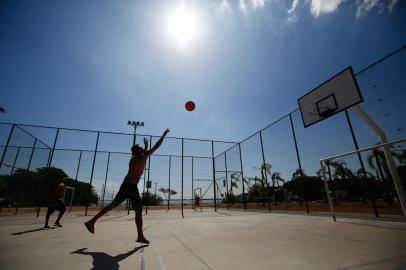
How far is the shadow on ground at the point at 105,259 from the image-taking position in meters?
1.99

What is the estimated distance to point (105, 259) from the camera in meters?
2.28

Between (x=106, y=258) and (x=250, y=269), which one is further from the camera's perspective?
(x=106, y=258)

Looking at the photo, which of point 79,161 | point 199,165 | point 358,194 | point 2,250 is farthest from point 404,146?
point 79,161

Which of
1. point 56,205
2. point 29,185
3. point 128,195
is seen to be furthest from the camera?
point 29,185

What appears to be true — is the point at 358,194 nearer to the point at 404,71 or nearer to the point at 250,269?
the point at 404,71

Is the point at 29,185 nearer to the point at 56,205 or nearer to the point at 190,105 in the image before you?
the point at 56,205

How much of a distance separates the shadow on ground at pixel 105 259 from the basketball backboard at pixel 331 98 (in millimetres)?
7031

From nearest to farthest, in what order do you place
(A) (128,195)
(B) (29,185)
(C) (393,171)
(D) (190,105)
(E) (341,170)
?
(A) (128,195) → (C) (393,171) → (D) (190,105) → (E) (341,170) → (B) (29,185)

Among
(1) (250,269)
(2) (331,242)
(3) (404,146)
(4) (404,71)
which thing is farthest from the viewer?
(4) (404,71)

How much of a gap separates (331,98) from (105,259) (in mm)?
7794

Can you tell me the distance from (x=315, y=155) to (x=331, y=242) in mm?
7984

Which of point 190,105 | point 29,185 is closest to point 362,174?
point 190,105

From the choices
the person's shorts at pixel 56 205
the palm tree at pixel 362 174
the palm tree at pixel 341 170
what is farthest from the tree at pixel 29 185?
the palm tree at pixel 362 174

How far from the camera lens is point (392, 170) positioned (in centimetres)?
427
